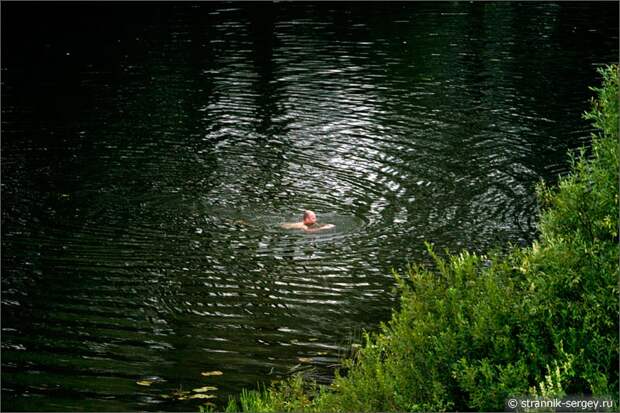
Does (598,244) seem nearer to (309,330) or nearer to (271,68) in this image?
(309,330)

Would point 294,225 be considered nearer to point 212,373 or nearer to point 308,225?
point 308,225

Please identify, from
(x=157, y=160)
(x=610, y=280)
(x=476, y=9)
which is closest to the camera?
(x=610, y=280)

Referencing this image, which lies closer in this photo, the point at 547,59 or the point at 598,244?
the point at 598,244

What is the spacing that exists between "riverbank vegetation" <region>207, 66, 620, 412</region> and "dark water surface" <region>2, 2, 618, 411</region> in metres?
4.70

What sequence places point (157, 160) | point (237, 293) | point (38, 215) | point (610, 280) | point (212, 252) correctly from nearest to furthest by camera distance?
point (610, 280) → point (237, 293) → point (212, 252) → point (38, 215) → point (157, 160)

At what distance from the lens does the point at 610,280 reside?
7.44 meters

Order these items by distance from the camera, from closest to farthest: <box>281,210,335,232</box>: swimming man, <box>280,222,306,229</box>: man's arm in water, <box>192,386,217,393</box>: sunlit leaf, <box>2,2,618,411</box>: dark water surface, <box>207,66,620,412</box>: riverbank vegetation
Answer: <box>207,66,620,412</box>: riverbank vegetation, <box>192,386,217,393</box>: sunlit leaf, <box>2,2,618,411</box>: dark water surface, <box>281,210,335,232</box>: swimming man, <box>280,222,306,229</box>: man's arm in water

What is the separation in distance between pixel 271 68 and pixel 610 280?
27.4 meters

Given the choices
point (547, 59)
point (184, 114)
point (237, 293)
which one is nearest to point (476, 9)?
point (547, 59)

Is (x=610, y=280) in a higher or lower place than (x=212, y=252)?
higher

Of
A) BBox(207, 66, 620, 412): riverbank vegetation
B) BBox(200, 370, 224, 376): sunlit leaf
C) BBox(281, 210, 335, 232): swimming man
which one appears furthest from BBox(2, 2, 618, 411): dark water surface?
BBox(207, 66, 620, 412): riverbank vegetation

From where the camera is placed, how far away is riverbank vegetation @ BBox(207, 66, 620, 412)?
289 inches

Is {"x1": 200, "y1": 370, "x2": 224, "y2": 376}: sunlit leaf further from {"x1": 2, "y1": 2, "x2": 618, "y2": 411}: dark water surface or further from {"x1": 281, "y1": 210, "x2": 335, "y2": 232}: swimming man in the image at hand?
{"x1": 281, "y1": 210, "x2": 335, "y2": 232}: swimming man

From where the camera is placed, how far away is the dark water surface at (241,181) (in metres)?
13.9
